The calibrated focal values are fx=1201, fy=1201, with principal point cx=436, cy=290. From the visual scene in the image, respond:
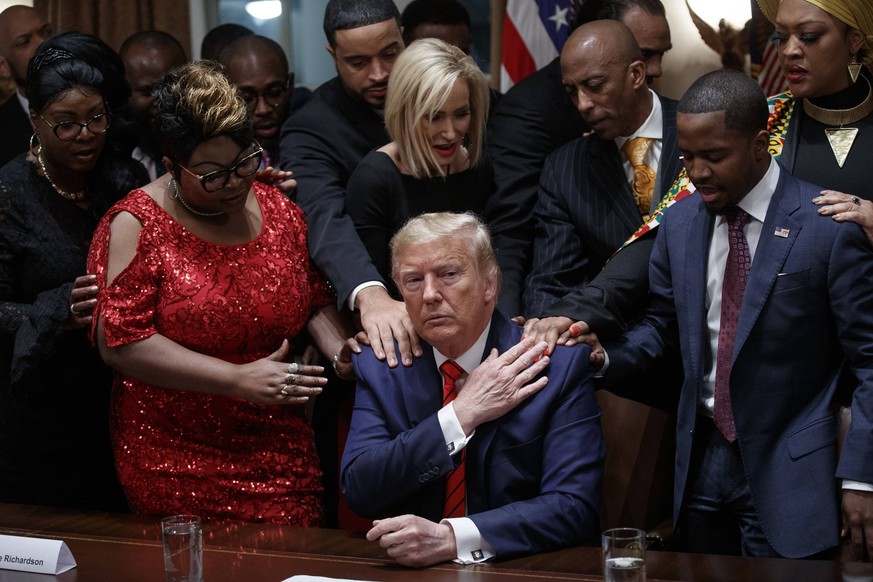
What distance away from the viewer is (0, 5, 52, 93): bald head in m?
4.90

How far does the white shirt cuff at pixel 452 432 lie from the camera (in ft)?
9.16

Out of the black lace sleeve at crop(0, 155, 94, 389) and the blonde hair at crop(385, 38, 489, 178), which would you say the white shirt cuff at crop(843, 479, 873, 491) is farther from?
the black lace sleeve at crop(0, 155, 94, 389)

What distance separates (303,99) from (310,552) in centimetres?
284

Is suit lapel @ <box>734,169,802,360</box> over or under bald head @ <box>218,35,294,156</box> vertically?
under

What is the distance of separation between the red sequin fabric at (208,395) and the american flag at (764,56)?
2.54 meters

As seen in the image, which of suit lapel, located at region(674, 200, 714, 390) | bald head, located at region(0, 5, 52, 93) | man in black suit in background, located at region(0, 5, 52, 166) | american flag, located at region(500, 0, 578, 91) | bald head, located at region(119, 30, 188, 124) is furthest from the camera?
american flag, located at region(500, 0, 578, 91)

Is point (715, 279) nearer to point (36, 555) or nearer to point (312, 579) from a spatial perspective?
point (312, 579)

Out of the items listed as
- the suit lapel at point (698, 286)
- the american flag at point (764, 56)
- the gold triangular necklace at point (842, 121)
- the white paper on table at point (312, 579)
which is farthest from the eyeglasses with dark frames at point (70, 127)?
the american flag at point (764, 56)

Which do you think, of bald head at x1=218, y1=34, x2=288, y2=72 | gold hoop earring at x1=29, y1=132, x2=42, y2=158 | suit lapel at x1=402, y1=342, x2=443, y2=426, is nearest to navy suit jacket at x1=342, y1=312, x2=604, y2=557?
suit lapel at x1=402, y1=342, x2=443, y2=426

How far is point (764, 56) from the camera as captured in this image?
503 centimetres

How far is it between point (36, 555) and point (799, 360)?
1.81 m

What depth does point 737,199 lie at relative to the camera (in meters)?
2.95

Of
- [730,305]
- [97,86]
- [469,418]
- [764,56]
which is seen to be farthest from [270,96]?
[764,56]

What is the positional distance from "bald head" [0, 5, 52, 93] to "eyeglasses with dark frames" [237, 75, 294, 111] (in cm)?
127
